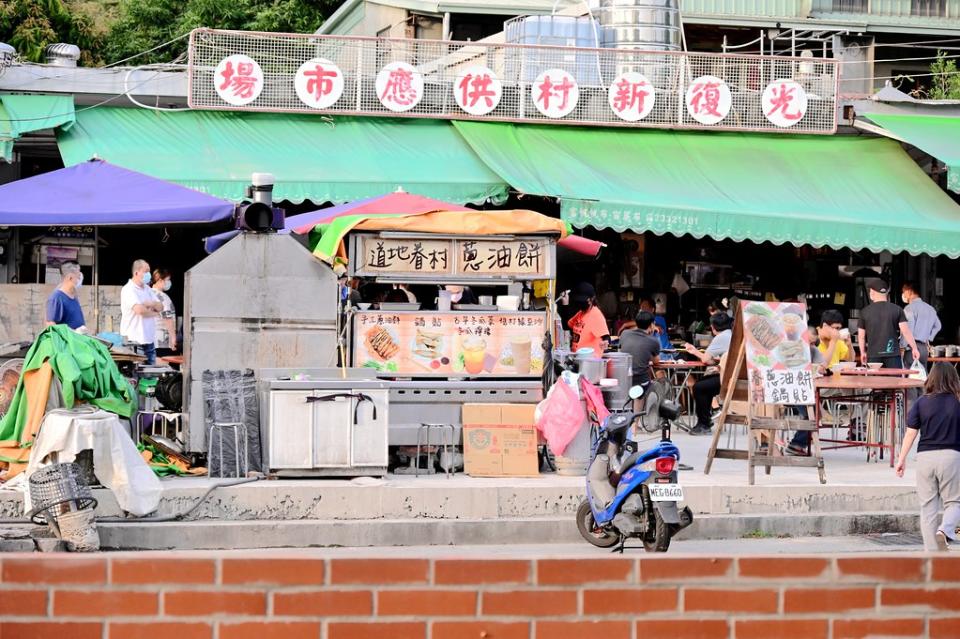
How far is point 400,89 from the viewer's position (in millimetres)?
18562

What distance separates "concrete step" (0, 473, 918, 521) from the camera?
33.2 feet

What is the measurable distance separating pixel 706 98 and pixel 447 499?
34.8ft

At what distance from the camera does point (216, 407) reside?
11109mm

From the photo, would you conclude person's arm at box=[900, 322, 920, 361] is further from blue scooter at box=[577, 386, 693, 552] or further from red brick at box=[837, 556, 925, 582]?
red brick at box=[837, 556, 925, 582]

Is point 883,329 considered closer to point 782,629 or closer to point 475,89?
point 475,89

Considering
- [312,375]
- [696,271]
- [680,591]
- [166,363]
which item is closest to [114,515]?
[312,375]

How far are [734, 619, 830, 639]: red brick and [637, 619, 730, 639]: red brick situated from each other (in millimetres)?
42

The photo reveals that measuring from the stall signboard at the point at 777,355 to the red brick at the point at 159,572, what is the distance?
28.8 ft

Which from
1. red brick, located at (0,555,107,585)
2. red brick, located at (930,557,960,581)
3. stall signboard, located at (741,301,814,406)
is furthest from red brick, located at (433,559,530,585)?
stall signboard, located at (741,301,814,406)

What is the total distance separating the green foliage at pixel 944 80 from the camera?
22812mm

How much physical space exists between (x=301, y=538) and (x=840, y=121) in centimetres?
1278

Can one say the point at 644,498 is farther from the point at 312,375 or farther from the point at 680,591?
the point at 680,591

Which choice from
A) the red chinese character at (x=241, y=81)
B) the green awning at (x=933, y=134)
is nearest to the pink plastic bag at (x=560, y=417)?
the red chinese character at (x=241, y=81)

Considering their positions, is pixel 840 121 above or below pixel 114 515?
above
